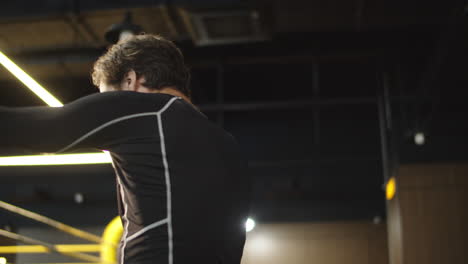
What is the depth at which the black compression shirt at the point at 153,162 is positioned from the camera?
1.00m

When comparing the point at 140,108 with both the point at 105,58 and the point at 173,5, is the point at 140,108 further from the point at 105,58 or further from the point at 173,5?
the point at 173,5

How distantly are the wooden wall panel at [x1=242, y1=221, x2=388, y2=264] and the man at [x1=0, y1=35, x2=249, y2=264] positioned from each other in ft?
27.5

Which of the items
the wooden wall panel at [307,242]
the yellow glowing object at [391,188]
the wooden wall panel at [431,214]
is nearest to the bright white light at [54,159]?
the yellow glowing object at [391,188]

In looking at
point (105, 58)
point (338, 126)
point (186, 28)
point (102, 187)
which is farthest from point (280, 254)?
point (105, 58)

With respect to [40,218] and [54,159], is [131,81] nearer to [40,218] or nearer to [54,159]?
[54,159]

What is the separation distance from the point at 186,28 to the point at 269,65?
2350 millimetres

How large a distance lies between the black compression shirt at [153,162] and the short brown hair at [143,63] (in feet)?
0.31

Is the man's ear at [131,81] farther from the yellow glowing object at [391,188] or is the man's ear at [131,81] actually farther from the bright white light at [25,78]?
the yellow glowing object at [391,188]

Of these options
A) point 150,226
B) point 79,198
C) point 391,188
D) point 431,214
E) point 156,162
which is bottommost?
point 150,226

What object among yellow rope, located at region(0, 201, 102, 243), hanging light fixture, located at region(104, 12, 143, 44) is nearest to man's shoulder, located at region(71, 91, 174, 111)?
yellow rope, located at region(0, 201, 102, 243)

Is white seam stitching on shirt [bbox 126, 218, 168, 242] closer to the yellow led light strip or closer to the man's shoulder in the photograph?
the man's shoulder

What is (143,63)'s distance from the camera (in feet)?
3.80

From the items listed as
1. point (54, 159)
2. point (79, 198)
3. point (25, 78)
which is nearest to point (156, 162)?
point (25, 78)

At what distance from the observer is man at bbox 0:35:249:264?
3.29ft
